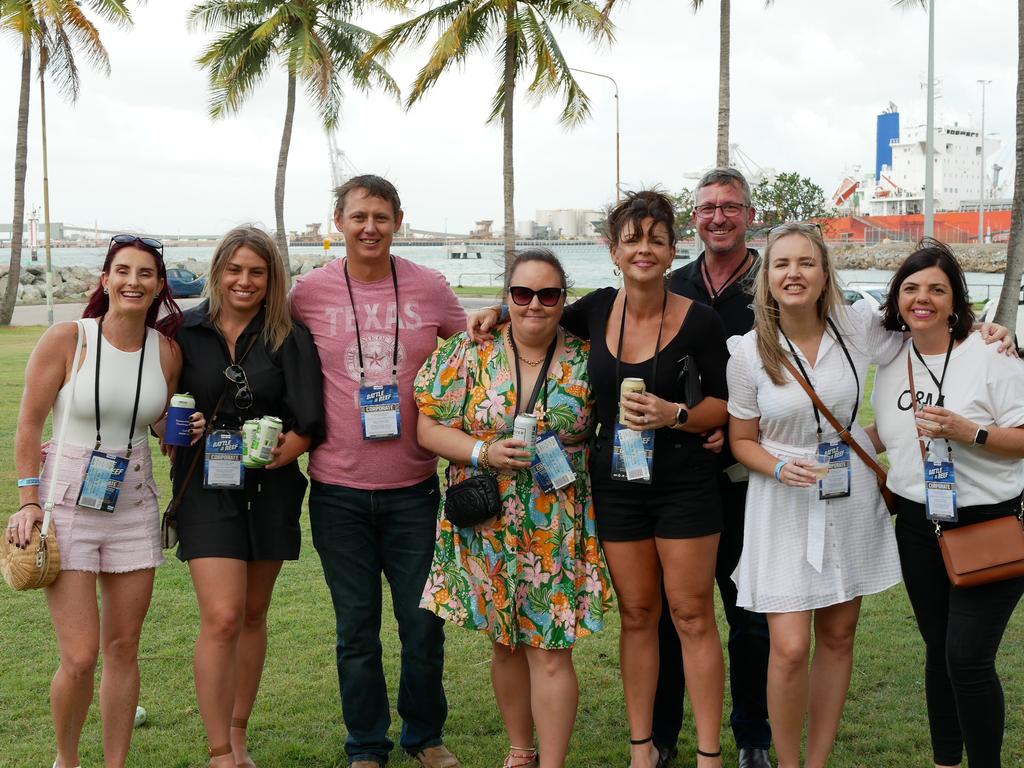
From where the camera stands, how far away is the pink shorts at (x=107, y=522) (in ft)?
11.1

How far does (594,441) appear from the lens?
361cm

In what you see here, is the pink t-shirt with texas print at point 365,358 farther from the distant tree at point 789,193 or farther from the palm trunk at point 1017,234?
the distant tree at point 789,193

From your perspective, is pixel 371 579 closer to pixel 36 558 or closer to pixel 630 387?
pixel 36 558

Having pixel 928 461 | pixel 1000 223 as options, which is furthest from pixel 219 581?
pixel 1000 223

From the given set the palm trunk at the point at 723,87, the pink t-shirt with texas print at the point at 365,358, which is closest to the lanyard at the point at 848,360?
the pink t-shirt with texas print at the point at 365,358

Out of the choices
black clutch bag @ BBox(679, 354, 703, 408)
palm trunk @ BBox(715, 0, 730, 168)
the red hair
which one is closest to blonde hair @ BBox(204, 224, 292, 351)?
the red hair

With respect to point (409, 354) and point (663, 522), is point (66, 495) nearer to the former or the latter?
point (409, 354)

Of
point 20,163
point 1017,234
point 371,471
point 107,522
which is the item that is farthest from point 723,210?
point 20,163

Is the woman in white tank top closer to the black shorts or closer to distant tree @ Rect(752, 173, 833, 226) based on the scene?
the black shorts

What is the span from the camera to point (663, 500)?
3.50 meters

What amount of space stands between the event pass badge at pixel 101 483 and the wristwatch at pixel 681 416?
190 cm

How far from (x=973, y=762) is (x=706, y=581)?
3.44ft

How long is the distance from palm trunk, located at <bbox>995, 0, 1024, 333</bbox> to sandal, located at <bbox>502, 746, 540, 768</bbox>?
1218 centimetres

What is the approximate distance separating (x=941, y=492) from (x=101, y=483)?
2768 mm
